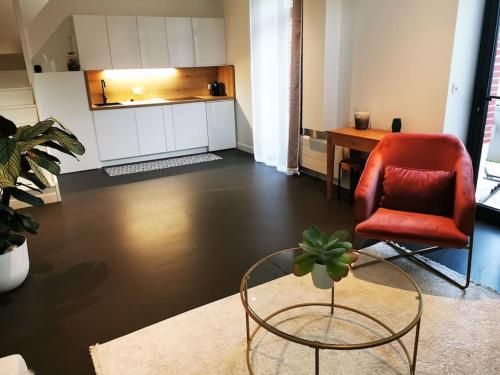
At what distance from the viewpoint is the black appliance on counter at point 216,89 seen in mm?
6531

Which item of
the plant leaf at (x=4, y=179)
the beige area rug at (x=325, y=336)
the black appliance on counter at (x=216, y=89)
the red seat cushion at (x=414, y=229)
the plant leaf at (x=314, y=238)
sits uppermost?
the black appliance on counter at (x=216, y=89)

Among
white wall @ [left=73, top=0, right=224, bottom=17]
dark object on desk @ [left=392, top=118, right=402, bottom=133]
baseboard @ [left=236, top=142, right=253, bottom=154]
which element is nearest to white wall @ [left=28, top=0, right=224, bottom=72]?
white wall @ [left=73, top=0, right=224, bottom=17]

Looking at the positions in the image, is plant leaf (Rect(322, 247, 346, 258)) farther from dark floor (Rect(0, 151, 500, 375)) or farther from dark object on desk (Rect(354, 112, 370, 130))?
dark object on desk (Rect(354, 112, 370, 130))

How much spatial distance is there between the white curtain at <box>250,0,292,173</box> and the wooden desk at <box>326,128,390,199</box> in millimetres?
1164

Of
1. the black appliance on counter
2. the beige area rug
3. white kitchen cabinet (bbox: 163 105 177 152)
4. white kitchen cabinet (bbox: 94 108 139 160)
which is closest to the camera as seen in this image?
the beige area rug

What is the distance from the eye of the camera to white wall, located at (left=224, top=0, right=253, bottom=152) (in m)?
5.68

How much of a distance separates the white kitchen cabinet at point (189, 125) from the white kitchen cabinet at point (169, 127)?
0.05 metres

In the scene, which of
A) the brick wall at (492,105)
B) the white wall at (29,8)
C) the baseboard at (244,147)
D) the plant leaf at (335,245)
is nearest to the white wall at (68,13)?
the white wall at (29,8)

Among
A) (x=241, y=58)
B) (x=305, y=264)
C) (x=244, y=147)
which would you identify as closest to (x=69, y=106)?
(x=241, y=58)

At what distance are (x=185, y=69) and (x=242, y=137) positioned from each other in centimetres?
150

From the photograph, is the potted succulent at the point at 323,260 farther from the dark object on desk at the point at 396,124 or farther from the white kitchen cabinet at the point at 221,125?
the white kitchen cabinet at the point at 221,125

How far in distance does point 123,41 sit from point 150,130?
132 cm

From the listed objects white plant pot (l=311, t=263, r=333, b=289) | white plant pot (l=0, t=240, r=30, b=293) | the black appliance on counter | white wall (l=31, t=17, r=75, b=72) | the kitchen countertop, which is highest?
white wall (l=31, t=17, r=75, b=72)

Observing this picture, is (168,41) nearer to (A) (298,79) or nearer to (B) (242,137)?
(B) (242,137)
